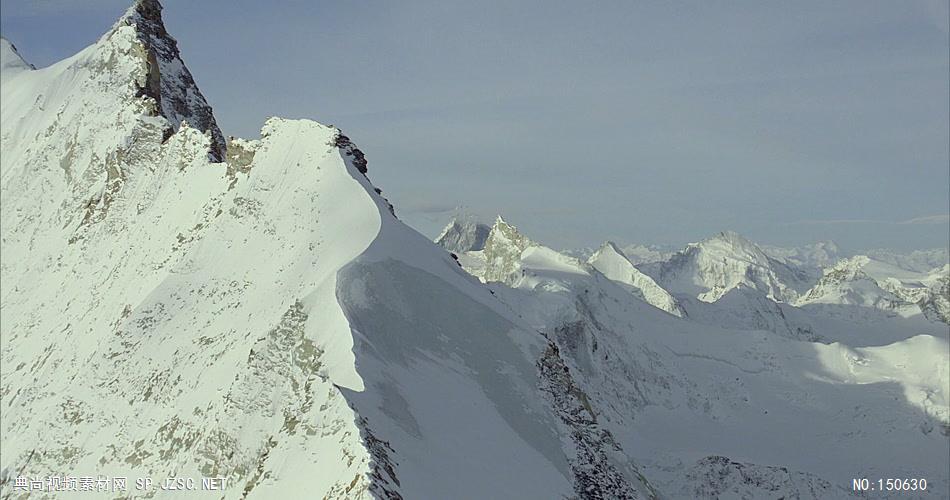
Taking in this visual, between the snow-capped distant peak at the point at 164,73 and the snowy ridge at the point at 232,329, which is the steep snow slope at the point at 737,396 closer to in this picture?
the snowy ridge at the point at 232,329

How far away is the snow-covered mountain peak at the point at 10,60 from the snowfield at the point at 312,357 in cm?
1268

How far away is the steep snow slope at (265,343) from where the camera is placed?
1531 inches

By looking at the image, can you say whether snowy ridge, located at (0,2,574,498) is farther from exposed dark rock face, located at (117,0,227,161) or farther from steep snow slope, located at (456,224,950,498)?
steep snow slope, located at (456,224,950,498)

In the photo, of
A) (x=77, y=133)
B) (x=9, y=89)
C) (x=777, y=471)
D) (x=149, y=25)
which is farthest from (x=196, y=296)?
(x=9, y=89)

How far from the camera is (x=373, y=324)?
44969mm

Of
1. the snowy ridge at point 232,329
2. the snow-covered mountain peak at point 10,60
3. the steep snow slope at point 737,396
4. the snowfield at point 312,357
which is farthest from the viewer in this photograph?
the snow-covered mountain peak at point 10,60

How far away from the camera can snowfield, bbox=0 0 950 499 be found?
4106 cm

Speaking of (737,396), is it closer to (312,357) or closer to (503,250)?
(503,250)

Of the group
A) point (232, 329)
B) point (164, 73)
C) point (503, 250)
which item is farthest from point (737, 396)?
point (164, 73)

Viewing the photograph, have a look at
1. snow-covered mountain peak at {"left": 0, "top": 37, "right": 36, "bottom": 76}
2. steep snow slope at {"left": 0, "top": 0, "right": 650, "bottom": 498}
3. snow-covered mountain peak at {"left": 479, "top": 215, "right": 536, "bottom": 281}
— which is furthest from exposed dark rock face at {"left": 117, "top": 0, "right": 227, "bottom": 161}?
snow-covered mountain peak at {"left": 479, "top": 215, "right": 536, "bottom": 281}

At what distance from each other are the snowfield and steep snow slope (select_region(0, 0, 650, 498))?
187 millimetres

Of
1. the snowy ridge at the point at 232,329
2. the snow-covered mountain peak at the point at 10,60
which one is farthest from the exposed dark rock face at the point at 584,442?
the snow-covered mountain peak at the point at 10,60

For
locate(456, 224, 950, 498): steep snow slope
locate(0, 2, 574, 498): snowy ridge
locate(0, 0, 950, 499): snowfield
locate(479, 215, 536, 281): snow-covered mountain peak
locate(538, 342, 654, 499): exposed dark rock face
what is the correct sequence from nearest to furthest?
locate(0, 2, 574, 498): snowy ridge < locate(0, 0, 950, 499): snowfield < locate(538, 342, 654, 499): exposed dark rock face < locate(456, 224, 950, 498): steep snow slope < locate(479, 215, 536, 281): snow-covered mountain peak

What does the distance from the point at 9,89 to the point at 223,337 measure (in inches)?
3598
